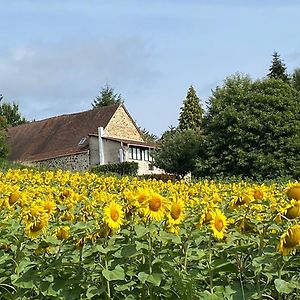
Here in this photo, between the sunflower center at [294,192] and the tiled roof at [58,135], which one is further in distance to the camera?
the tiled roof at [58,135]

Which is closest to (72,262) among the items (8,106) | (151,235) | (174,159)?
(151,235)

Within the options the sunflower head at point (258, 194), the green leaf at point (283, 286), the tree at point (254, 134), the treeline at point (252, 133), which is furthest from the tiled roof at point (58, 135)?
the green leaf at point (283, 286)

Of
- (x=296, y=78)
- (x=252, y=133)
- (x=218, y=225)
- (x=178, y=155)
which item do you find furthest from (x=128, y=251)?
(x=296, y=78)

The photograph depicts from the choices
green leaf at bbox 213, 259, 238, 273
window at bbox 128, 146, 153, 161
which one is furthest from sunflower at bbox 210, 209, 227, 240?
window at bbox 128, 146, 153, 161

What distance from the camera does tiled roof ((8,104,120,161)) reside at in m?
36.3

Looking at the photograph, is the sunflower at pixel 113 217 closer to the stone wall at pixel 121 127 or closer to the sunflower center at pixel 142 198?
the sunflower center at pixel 142 198

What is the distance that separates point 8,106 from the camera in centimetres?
5306

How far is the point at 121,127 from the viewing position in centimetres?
3744

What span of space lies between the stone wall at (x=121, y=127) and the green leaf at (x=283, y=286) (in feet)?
110

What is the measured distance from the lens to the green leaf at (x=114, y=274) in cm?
215

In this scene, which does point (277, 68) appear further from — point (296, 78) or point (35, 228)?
point (35, 228)

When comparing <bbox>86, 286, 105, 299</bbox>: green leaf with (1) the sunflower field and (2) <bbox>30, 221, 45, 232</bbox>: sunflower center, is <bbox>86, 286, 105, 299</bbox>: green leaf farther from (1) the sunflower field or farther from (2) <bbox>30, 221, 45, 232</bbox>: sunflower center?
(2) <bbox>30, 221, 45, 232</bbox>: sunflower center

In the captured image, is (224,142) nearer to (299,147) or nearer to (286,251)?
(299,147)

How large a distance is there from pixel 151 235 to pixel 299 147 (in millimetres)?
19571
